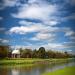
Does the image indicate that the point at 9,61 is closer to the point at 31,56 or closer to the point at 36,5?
the point at 31,56

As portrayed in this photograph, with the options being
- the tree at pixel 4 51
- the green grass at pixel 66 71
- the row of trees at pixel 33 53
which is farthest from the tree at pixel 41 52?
the tree at pixel 4 51

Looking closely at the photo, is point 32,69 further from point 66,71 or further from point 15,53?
point 66,71

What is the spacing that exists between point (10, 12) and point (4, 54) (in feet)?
1.85

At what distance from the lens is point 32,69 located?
13.0 ft

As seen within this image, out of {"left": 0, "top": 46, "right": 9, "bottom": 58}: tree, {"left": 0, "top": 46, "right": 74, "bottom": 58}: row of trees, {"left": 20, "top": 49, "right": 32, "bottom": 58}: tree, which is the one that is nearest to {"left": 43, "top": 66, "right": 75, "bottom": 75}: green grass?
{"left": 0, "top": 46, "right": 74, "bottom": 58}: row of trees

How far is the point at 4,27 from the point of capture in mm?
4031

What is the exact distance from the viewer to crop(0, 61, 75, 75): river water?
393 cm

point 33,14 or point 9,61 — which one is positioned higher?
point 33,14

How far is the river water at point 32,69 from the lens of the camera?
12.9 ft

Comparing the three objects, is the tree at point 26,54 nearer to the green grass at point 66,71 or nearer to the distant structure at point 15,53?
the distant structure at point 15,53

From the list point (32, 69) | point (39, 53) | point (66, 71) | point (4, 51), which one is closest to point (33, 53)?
point (39, 53)

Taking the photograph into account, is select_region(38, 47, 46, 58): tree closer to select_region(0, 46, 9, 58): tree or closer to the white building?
the white building

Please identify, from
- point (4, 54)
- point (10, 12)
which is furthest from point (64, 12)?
point (4, 54)

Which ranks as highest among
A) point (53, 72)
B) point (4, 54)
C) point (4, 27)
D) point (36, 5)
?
point (36, 5)
